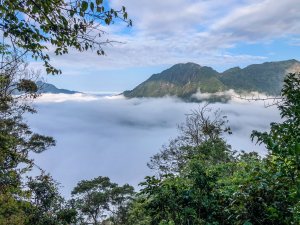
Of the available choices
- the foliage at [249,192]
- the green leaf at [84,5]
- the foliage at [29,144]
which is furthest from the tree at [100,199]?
the green leaf at [84,5]

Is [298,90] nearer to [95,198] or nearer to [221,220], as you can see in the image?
[221,220]

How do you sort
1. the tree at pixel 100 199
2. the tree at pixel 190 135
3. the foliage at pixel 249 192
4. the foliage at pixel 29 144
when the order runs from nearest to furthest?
the foliage at pixel 249 192
the foliage at pixel 29 144
the tree at pixel 190 135
the tree at pixel 100 199

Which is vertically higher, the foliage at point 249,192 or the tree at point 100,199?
the foliage at point 249,192

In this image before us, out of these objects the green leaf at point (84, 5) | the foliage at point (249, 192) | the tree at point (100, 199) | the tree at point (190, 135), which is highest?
the green leaf at point (84, 5)

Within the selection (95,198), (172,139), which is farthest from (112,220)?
(172,139)

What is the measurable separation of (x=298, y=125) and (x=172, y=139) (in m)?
31.5

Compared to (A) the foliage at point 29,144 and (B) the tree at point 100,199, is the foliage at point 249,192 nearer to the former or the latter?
(A) the foliage at point 29,144

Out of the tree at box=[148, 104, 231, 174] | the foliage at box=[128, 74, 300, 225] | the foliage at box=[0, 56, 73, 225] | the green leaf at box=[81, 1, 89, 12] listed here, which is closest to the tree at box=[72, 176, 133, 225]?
the tree at box=[148, 104, 231, 174]

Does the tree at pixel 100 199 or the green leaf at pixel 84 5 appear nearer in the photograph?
the green leaf at pixel 84 5

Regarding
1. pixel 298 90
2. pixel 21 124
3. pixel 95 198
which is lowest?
pixel 95 198

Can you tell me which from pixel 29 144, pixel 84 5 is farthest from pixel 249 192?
pixel 29 144

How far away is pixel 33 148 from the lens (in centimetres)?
2531

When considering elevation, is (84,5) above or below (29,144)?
above

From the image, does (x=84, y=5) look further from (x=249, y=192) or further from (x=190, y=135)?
(x=190, y=135)
